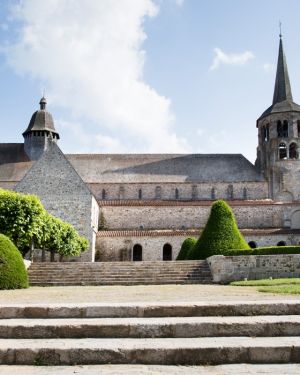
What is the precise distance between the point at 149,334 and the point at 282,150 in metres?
40.0

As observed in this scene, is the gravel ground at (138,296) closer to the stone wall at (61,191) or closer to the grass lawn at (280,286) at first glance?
the grass lawn at (280,286)

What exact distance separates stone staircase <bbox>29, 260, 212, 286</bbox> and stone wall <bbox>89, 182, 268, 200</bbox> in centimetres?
1951

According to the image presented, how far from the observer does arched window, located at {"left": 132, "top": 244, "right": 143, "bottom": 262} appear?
1389 inches

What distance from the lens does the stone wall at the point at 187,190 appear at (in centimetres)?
4188

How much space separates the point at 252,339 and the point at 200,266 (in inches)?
623

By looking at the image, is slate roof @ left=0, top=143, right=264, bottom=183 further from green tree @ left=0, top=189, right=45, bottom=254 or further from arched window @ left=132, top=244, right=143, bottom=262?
green tree @ left=0, top=189, right=45, bottom=254

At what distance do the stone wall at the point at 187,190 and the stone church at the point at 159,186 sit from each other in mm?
95

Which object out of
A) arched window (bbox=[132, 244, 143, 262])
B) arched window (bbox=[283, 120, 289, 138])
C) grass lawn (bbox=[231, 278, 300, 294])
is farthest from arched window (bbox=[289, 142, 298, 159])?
grass lawn (bbox=[231, 278, 300, 294])

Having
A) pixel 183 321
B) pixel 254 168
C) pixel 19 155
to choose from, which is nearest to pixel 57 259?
pixel 19 155

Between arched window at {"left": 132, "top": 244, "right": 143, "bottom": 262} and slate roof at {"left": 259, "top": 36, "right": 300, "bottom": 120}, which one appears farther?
slate roof at {"left": 259, "top": 36, "right": 300, "bottom": 120}

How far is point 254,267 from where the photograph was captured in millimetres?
20281

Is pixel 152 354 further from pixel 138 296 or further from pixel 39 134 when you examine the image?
pixel 39 134

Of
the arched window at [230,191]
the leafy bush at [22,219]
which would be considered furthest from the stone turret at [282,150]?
the leafy bush at [22,219]

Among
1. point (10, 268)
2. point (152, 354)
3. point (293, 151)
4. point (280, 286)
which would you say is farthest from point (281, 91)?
point (152, 354)
